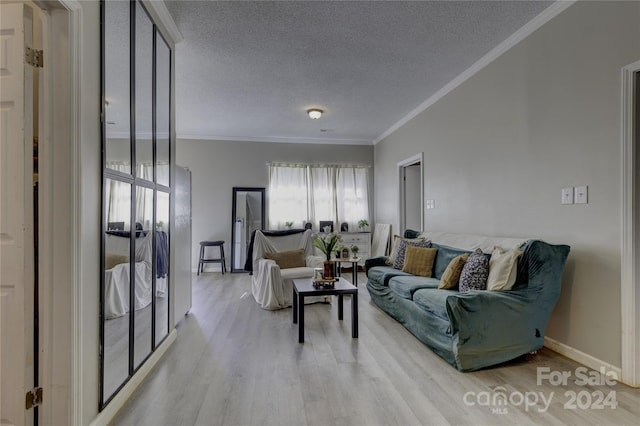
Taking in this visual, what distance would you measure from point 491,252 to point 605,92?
145cm

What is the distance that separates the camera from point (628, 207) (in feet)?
6.96

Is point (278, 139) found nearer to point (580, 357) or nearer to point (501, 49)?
point (501, 49)

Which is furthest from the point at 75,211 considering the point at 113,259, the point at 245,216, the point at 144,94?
the point at 245,216

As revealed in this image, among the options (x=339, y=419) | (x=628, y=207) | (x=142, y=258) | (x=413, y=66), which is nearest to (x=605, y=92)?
(x=628, y=207)

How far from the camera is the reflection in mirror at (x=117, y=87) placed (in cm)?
186

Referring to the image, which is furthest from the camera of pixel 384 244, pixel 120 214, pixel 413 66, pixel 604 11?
pixel 384 244

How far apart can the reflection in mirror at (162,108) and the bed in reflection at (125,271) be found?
558 mm

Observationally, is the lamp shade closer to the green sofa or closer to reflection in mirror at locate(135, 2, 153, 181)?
reflection in mirror at locate(135, 2, 153, 181)

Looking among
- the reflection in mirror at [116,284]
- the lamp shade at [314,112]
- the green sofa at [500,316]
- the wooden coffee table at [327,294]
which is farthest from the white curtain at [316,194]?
the reflection in mirror at [116,284]

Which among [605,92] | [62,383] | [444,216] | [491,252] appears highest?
[605,92]

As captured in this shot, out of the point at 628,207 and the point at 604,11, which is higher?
the point at 604,11

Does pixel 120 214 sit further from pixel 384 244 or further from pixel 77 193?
pixel 384 244

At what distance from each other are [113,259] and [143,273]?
0.48 metres

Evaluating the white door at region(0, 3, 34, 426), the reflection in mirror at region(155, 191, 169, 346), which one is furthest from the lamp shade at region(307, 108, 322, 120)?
the white door at region(0, 3, 34, 426)
